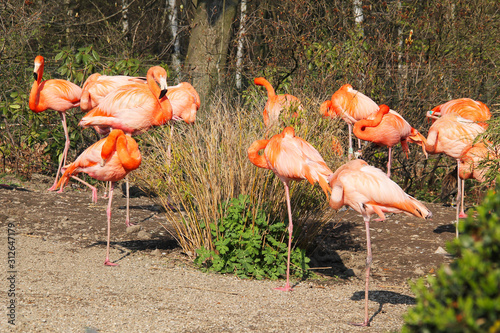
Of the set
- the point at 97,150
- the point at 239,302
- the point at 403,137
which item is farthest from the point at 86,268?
the point at 403,137

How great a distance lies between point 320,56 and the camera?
8.23 metres

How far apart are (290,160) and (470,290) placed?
2.90 meters

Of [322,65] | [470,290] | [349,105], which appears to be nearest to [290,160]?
[470,290]

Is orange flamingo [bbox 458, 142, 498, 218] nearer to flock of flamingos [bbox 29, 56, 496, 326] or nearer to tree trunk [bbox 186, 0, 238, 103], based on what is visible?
flock of flamingos [bbox 29, 56, 496, 326]

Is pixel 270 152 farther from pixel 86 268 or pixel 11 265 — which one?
pixel 11 265

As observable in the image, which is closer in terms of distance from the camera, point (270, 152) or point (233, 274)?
point (270, 152)

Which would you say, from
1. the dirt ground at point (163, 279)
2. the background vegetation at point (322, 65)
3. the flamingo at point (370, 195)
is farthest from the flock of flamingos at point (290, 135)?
the background vegetation at point (322, 65)

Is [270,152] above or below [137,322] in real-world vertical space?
above

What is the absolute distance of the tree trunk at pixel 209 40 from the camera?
847 centimetres

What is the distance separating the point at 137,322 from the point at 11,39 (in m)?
6.34

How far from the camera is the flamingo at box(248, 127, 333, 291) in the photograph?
13.6 feet

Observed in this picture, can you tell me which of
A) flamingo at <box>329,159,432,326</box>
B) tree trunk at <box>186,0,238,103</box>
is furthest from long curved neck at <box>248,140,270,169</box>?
tree trunk at <box>186,0,238,103</box>

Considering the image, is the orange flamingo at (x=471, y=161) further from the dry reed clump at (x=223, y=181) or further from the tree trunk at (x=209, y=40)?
the tree trunk at (x=209, y=40)

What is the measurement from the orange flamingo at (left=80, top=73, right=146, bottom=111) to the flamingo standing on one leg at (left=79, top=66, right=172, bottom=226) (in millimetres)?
576
